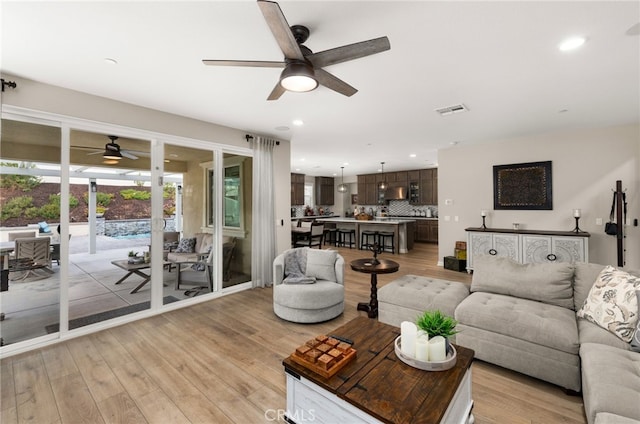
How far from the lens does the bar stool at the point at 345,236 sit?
360 inches

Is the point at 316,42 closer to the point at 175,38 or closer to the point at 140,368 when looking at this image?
the point at 175,38

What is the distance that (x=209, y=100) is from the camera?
3.38 metres

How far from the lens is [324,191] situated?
39.4 ft

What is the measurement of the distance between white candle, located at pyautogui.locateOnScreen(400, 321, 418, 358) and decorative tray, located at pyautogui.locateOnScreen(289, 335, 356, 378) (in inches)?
12.5

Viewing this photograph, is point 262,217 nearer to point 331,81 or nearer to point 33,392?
point 331,81

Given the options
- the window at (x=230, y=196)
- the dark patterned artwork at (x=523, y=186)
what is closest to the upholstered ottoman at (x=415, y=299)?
the window at (x=230, y=196)

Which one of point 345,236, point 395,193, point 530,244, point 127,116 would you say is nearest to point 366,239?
point 345,236

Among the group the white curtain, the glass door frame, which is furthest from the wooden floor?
the white curtain

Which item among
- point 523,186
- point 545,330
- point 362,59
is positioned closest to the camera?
point 545,330

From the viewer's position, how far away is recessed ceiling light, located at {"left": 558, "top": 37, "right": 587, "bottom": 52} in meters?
2.14

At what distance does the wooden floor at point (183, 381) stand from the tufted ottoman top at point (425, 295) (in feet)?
1.90

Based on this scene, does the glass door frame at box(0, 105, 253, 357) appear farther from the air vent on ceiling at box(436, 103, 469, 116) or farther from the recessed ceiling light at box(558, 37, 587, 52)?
the recessed ceiling light at box(558, 37, 587, 52)

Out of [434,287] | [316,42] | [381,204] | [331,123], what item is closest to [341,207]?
[381,204]

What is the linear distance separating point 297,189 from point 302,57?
29.7ft
